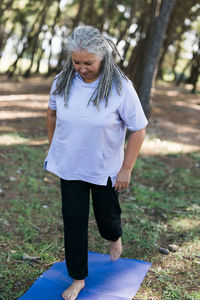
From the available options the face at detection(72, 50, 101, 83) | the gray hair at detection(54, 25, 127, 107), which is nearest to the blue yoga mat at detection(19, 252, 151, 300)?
the gray hair at detection(54, 25, 127, 107)

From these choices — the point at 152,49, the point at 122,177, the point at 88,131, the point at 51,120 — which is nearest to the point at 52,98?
the point at 51,120

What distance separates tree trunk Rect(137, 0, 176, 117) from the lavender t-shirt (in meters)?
4.70

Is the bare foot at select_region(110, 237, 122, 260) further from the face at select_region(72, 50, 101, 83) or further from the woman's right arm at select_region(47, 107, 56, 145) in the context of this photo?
the face at select_region(72, 50, 101, 83)

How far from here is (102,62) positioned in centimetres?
241

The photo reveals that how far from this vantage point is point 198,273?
10.8 feet

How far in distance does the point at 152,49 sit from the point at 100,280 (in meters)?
5.02

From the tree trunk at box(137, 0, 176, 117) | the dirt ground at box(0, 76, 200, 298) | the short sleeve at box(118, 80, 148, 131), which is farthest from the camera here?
the dirt ground at box(0, 76, 200, 298)

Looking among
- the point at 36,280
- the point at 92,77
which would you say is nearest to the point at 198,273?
the point at 36,280

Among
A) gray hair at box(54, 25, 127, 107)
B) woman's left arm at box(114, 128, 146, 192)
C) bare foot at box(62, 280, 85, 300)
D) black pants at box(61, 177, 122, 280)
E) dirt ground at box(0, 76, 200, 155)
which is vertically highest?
gray hair at box(54, 25, 127, 107)

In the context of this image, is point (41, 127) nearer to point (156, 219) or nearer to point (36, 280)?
point (156, 219)

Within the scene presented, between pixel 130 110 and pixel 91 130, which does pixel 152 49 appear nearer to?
pixel 130 110

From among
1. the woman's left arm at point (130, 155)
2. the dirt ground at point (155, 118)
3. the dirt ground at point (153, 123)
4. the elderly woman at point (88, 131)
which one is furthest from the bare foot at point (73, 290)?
the dirt ground at point (155, 118)

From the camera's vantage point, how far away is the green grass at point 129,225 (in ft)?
10.3

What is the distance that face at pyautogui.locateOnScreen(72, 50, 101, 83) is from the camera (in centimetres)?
230
